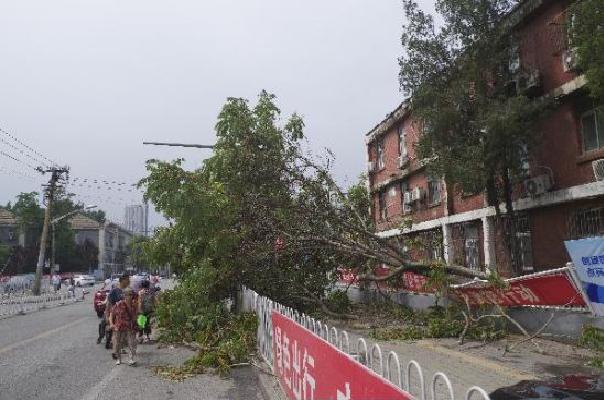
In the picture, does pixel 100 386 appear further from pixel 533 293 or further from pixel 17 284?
pixel 17 284

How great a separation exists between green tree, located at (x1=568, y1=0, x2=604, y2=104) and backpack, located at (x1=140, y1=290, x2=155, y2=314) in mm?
10371

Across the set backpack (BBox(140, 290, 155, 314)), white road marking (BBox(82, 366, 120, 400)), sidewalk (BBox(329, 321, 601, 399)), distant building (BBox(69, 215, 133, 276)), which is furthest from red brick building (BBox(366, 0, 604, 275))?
distant building (BBox(69, 215, 133, 276))

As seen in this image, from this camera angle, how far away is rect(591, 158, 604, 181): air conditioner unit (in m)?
12.6

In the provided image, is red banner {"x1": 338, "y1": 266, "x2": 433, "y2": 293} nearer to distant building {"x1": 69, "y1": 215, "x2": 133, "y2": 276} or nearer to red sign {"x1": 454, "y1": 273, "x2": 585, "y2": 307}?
red sign {"x1": 454, "y1": 273, "x2": 585, "y2": 307}

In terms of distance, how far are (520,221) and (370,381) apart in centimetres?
1489

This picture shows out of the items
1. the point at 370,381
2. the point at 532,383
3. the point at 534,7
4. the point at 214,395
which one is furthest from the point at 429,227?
the point at 370,381

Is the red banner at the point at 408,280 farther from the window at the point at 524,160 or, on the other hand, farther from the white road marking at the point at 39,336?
the white road marking at the point at 39,336

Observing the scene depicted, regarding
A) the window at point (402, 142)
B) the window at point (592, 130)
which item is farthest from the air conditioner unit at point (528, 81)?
the window at point (402, 142)

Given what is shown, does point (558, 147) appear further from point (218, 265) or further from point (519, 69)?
point (218, 265)

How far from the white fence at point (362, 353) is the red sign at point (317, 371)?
0.35 ft

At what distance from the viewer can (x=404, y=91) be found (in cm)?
1514

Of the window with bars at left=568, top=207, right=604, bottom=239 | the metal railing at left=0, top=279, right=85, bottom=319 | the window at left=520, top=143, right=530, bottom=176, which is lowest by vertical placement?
the metal railing at left=0, top=279, right=85, bottom=319

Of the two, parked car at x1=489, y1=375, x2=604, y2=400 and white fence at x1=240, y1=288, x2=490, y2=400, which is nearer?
white fence at x1=240, y1=288, x2=490, y2=400

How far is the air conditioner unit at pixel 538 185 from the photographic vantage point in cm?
1448
